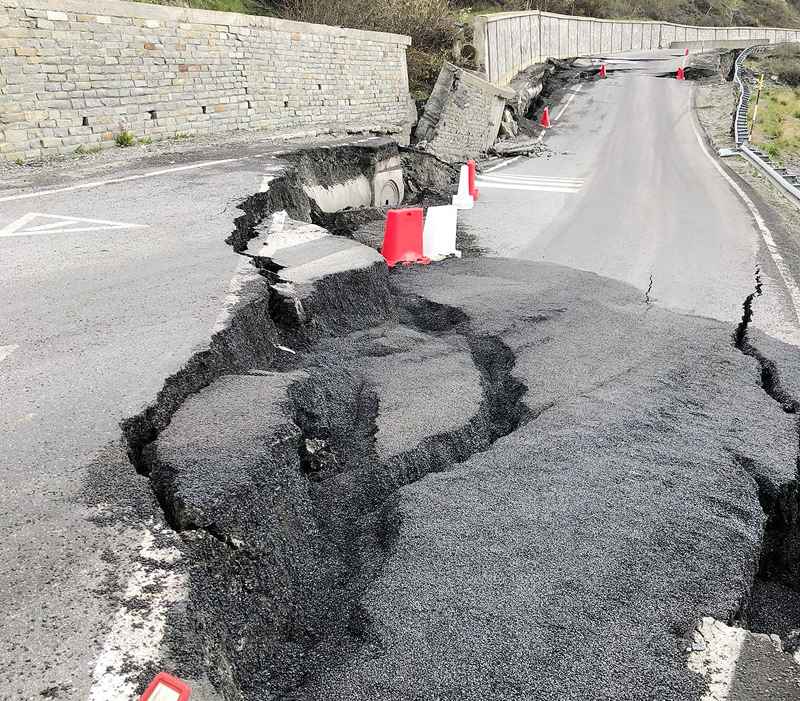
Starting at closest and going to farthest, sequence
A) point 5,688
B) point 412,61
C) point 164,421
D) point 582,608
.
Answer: point 5,688 → point 582,608 → point 164,421 → point 412,61

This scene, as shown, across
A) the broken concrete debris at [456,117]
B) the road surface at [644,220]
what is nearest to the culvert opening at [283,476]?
the road surface at [644,220]

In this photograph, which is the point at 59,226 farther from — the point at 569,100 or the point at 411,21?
the point at 569,100

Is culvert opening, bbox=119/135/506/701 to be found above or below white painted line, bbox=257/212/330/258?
below

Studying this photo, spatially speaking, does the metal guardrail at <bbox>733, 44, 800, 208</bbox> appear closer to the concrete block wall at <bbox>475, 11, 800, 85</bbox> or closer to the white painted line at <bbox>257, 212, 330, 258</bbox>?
the white painted line at <bbox>257, 212, 330, 258</bbox>

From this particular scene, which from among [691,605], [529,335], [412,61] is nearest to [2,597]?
Answer: [691,605]

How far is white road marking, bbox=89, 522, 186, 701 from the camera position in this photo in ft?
5.90

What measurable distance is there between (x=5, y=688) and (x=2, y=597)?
0.37 metres

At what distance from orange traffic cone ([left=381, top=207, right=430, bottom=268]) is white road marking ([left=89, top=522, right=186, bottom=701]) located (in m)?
4.97

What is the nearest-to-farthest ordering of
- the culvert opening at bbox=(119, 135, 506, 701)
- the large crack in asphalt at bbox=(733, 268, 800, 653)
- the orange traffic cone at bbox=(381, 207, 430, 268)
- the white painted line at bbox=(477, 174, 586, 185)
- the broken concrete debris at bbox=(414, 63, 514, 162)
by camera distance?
1. the culvert opening at bbox=(119, 135, 506, 701)
2. the large crack in asphalt at bbox=(733, 268, 800, 653)
3. the orange traffic cone at bbox=(381, 207, 430, 268)
4. the white painted line at bbox=(477, 174, 586, 185)
5. the broken concrete debris at bbox=(414, 63, 514, 162)

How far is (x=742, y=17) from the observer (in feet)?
220

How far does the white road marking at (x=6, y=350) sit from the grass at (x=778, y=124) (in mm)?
22585

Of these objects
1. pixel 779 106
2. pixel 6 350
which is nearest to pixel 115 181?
pixel 6 350

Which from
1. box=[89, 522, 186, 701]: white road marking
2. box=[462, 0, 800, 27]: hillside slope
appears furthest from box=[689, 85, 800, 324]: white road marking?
box=[462, 0, 800, 27]: hillside slope

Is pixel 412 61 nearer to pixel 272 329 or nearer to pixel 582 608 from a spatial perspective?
pixel 272 329
